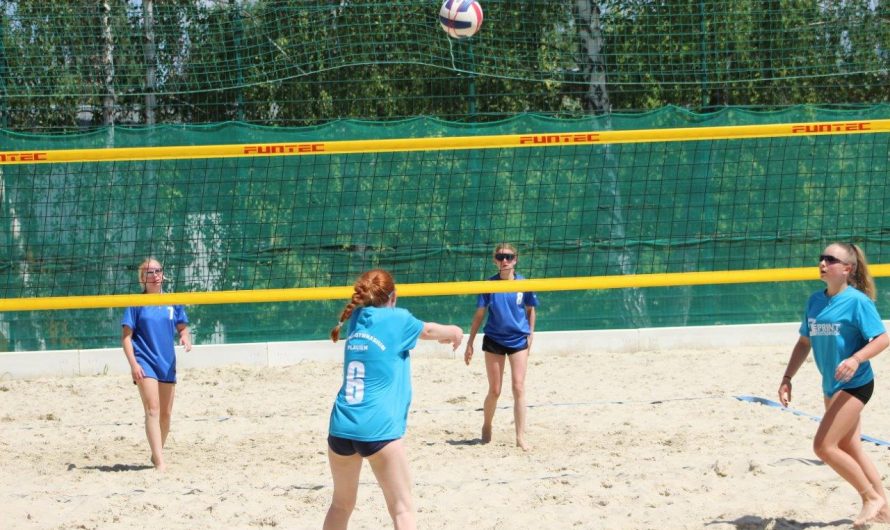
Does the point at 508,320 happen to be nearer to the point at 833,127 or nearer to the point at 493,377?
the point at 493,377

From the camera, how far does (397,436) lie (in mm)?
4211

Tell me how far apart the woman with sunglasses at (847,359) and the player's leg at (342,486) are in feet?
6.86

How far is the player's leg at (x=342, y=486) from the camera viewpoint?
4254mm

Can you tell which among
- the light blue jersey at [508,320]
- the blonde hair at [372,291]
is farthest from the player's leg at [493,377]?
the blonde hair at [372,291]

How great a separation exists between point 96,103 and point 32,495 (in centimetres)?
633

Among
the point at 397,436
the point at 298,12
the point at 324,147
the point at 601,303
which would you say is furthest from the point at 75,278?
the point at 397,436

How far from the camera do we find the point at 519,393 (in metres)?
6.85

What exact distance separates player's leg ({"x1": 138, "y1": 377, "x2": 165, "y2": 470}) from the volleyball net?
159 inches

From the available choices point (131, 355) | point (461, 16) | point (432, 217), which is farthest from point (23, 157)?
point (432, 217)

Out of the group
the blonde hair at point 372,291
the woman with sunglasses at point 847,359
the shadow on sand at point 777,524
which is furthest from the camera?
the shadow on sand at point 777,524

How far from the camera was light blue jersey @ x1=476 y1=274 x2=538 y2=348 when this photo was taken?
693cm

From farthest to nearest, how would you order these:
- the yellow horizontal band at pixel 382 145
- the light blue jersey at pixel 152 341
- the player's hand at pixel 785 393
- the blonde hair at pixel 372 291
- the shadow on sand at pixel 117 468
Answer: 1. the yellow horizontal band at pixel 382 145
2. the shadow on sand at pixel 117 468
3. the light blue jersey at pixel 152 341
4. the player's hand at pixel 785 393
5. the blonde hair at pixel 372 291

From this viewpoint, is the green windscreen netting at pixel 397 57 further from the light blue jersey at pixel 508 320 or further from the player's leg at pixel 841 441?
the player's leg at pixel 841 441

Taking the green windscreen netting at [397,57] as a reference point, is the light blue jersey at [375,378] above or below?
below
